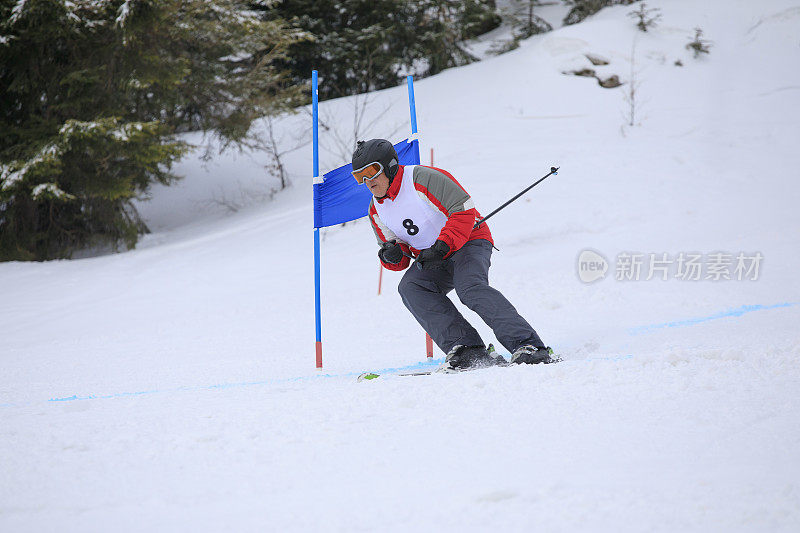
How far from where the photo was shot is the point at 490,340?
5496 mm

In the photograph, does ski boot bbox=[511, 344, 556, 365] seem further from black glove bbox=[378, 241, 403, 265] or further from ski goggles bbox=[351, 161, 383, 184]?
ski goggles bbox=[351, 161, 383, 184]

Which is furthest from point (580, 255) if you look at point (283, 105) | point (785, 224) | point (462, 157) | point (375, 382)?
point (283, 105)

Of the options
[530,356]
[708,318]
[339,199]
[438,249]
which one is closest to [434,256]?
[438,249]

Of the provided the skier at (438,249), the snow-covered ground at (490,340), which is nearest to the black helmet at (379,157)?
the skier at (438,249)

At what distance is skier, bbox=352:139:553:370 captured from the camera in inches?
143

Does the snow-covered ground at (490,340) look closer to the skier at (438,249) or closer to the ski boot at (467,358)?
the ski boot at (467,358)

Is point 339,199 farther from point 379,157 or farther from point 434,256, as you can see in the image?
point 434,256

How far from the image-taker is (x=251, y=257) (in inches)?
355

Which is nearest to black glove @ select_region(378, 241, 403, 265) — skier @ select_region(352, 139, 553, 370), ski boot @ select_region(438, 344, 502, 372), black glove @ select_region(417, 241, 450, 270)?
skier @ select_region(352, 139, 553, 370)

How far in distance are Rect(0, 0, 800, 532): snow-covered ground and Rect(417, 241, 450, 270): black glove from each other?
702 mm

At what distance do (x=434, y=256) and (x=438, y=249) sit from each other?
0.11 meters

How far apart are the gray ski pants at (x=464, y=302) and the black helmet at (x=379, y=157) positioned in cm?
62

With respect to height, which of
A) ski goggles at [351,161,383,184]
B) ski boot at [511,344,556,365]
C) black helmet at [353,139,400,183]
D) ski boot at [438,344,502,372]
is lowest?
ski boot at [438,344,502,372]

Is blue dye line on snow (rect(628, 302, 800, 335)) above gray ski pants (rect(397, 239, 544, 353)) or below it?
below
